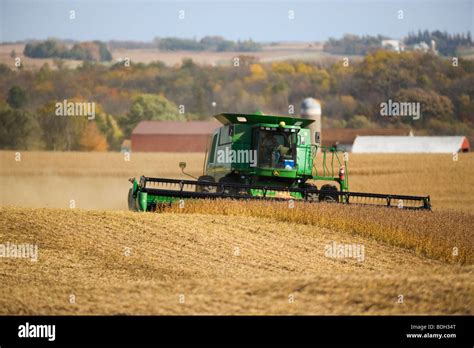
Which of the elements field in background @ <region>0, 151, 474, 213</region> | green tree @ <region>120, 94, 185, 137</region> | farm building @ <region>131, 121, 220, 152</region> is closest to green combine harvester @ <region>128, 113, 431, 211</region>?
field in background @ <region>0, 151, 474, 213</region>

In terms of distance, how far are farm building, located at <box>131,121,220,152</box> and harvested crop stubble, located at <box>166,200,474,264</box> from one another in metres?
49.8

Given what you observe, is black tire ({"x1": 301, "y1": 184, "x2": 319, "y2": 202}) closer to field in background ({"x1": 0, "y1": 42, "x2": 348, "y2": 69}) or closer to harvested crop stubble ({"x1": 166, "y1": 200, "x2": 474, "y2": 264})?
harvested crop stubble ({"x1": 166, "y1": 200, "x2": 474, "y2": 264})

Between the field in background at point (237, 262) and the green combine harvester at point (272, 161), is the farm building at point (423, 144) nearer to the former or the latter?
the green combine harvester at point (272, 161)

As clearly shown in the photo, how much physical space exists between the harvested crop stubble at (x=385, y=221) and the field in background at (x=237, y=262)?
0.02m

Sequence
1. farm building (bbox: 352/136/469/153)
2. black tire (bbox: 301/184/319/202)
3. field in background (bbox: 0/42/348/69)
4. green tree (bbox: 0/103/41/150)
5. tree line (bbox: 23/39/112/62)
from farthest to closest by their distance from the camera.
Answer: tree line (bbox: 23/39/112/62)
farm building (bbox: 352/136/469/153)
field in background (bbox: 0/42/348/69)
green tree (bbox: 0/103/41/150)
black tire (bbox: 301/184/319/202)

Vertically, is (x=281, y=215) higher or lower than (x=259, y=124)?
lower

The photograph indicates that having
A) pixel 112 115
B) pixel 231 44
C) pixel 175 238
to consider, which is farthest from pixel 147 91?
pixel 175 238

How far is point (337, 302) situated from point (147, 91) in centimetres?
7242

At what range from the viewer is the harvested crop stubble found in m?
16.1

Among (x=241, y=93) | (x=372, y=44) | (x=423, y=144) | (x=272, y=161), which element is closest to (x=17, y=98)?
(x=241, y=93)

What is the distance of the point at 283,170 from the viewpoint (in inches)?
800

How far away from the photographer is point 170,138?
7025 centimetres

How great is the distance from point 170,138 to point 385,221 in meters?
53.1
